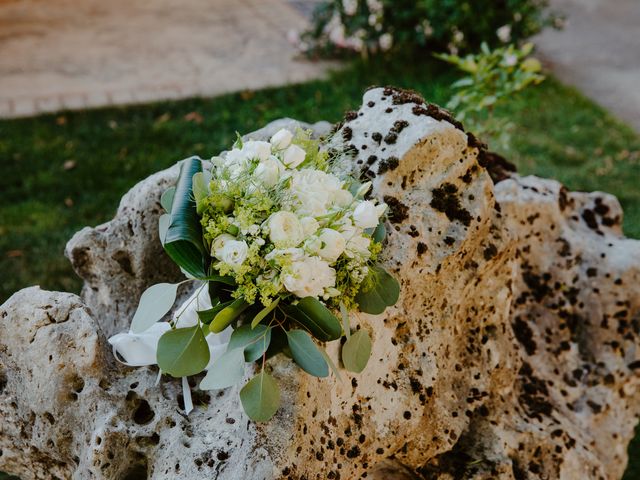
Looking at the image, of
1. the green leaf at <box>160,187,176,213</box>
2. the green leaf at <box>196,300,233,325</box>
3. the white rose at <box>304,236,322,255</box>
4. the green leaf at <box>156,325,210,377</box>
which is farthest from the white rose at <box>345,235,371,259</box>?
the green leaf at <box>160,187,176,213</box>

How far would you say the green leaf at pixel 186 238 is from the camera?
1977 millimetres

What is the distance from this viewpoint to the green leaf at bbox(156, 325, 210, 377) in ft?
6.53

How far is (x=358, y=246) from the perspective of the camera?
2012mm

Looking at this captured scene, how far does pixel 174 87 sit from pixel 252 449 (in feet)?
19.5

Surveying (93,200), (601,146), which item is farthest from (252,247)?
(601,146)

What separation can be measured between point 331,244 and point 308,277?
0.37 ft

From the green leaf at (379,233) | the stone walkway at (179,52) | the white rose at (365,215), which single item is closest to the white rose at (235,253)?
the white rose at (365,215)

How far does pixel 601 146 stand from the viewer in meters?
6.82

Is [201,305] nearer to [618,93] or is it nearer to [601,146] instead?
[601,146]

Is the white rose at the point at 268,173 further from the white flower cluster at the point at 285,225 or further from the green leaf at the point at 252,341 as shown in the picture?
the green leaf at the point at 252,341

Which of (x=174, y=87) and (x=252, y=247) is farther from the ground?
(x=252, y=247)

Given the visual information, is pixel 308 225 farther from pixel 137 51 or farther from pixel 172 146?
pixel 137 51

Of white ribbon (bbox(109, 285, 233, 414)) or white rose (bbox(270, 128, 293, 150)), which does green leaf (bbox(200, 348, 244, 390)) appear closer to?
white ribbon (bbox(109, 285, 233, 414))

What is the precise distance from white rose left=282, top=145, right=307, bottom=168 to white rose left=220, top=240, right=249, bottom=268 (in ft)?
1.16
